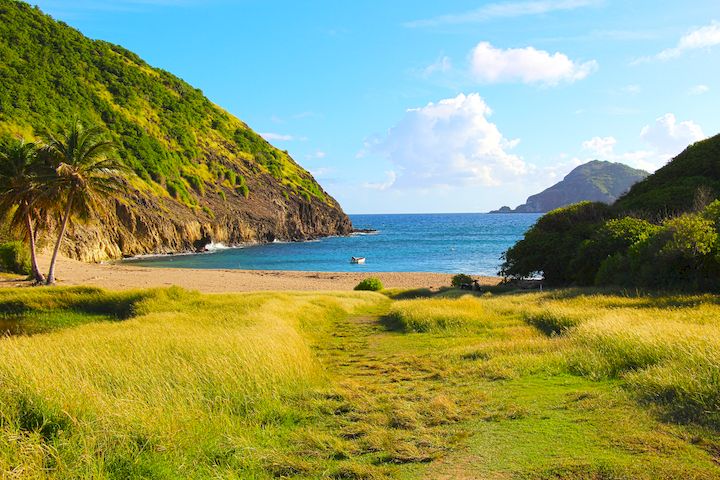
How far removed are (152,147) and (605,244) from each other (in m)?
89.5

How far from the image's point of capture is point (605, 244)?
2927 cm

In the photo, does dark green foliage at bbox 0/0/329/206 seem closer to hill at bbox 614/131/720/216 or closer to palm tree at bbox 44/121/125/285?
palm tree at bbox 44/121/125/285

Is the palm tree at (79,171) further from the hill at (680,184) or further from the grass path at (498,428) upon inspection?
the hill at (680,184)

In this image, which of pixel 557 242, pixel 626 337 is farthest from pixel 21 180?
pixel 626 337

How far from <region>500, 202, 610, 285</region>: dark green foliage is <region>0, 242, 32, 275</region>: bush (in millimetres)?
41016

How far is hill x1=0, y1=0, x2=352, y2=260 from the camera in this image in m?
77.2

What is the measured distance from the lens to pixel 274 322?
1731 cm

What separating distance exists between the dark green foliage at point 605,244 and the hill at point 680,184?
2.94 m

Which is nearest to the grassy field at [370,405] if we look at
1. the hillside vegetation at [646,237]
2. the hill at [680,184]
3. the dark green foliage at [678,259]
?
the dark green foliage at [678,259]

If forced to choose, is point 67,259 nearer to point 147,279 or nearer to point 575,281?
point 147,279

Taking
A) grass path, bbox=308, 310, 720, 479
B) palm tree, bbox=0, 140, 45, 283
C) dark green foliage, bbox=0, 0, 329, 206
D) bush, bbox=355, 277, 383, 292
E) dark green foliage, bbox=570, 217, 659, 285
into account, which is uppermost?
dark green foliage, bbox=0, 0, 329, 206

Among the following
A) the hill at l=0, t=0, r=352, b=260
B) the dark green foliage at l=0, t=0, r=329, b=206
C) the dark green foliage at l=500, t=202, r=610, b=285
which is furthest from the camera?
the dark green foliage at l=0, t=0, r=329, b=206

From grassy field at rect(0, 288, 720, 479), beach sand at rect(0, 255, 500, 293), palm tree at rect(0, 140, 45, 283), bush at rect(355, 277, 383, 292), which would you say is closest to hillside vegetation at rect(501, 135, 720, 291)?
grassy field at rect(0, 288, 720, 479)

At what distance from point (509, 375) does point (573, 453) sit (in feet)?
13.5
